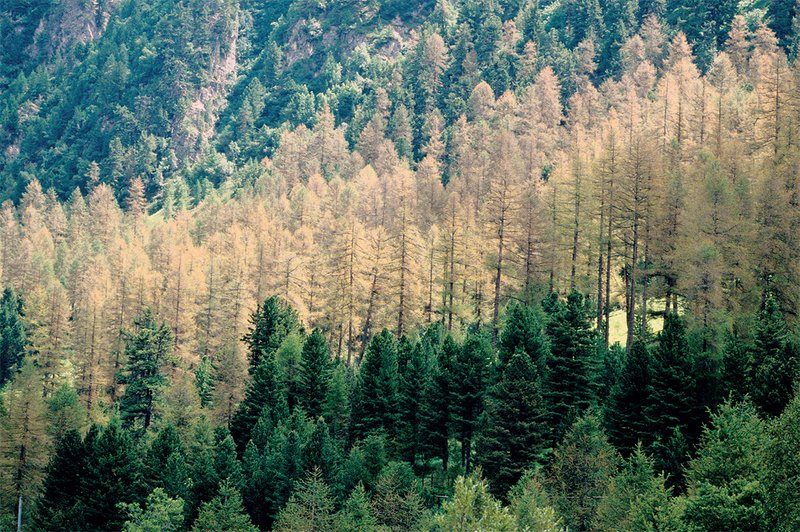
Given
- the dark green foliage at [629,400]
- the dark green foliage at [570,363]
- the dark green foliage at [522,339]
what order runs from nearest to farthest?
the dark green foliage at [629,400]
the dark green foliage at [570,363]
the dark green foliage at [522,339]

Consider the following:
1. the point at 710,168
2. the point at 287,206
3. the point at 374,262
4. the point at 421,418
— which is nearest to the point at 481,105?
the point at 287,206

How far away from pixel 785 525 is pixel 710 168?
40249 mm

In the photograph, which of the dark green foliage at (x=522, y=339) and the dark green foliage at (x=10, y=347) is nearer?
the dark green foliage at (x=522, y=339)

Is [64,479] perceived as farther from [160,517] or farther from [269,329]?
[269,329]

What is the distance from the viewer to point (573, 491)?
166ft

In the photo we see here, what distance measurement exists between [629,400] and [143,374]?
55065 mm

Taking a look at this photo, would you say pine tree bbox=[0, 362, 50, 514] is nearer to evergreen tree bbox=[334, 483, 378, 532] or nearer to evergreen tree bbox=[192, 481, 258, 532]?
evergreen tree bbox=[192, 481, 258, 532]

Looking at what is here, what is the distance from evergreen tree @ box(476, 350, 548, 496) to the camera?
55812 millimetres

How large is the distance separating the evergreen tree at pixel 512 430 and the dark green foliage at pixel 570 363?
3.52 m

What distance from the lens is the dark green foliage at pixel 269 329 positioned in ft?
268

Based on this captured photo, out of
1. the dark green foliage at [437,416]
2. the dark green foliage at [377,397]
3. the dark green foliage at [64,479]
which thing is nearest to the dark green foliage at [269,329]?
the dark green foliage at [377,397]

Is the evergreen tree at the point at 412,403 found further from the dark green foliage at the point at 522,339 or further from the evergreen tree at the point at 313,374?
the evergreen tree at the point at 313,374

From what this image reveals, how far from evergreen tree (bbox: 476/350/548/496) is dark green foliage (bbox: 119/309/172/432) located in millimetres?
39965

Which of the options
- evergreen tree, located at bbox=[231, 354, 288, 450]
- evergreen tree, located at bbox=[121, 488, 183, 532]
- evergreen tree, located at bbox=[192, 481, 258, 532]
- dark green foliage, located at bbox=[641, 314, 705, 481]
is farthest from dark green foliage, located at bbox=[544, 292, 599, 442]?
evergreen tree, located at bbox=[121, 488, 183, 532]
